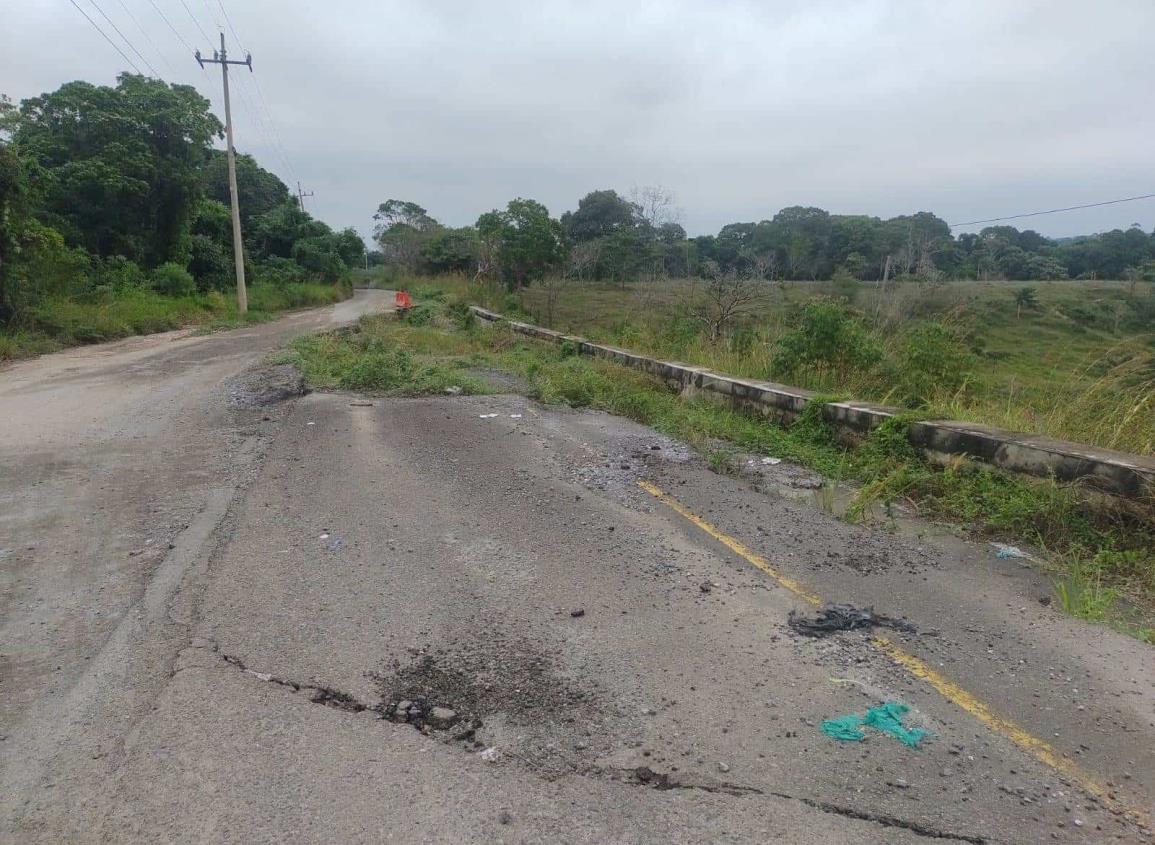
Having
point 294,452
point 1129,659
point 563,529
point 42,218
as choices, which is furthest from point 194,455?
point 42,218

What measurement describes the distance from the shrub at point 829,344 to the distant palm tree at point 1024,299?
20330 millimetres

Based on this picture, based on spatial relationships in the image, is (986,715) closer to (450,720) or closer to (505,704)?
(505,704)

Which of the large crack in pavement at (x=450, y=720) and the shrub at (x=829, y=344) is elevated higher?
the shrub at (x=829, y=344)

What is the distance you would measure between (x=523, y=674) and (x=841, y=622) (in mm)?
1751

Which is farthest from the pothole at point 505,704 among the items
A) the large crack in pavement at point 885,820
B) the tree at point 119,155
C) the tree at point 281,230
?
the tree at point 281,230

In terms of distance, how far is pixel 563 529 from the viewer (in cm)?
547

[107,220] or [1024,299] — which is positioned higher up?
[107,220]

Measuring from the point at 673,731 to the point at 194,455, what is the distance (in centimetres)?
634

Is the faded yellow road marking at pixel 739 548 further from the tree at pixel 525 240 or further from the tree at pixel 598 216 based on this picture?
the tree at pixel 598 216

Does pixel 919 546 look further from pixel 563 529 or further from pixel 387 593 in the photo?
pixel 387 593

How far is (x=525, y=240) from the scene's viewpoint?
3222 centimetres

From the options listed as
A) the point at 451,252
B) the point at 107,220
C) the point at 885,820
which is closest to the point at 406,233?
the point at 451,252

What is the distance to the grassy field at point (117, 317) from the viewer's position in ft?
55.4

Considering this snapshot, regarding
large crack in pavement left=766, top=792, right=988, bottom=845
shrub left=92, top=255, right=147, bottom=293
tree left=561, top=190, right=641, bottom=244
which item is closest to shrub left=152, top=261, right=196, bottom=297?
A: shrub left=92, top=255, right=147, bottom=293
